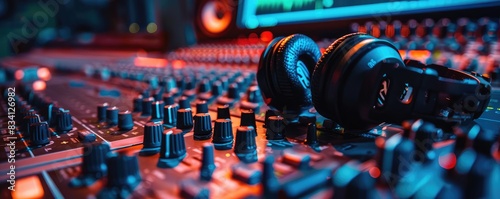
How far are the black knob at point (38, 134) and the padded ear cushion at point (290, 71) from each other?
441mm

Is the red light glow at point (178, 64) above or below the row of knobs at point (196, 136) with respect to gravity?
above

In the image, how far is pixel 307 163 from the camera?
1.46 feet

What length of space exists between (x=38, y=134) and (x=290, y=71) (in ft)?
1.63

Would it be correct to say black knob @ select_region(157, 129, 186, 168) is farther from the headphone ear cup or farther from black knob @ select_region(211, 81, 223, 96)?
black knob @ select_region(211, 81, 223, 96)

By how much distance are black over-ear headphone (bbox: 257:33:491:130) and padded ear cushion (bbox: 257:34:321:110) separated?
0.43 ft

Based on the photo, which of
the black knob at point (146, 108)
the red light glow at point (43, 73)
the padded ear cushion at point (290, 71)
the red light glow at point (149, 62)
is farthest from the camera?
the red light glow at point (149, 62)

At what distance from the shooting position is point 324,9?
5.47 ft

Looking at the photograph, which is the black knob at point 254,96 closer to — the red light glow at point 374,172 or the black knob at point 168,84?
the black knob at point 168,84

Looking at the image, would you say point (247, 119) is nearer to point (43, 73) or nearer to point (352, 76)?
point (352, 76)

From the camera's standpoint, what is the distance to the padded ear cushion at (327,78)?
1.87 feet

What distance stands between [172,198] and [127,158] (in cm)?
9

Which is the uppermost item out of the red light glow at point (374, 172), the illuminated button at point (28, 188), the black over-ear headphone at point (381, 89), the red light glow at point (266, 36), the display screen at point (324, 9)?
the display screen at point (324, 9)

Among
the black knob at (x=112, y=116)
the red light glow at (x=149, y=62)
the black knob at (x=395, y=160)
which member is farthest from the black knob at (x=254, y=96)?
the red light glow at (x=149, y=62)

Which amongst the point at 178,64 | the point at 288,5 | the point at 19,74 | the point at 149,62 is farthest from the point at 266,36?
the point at 19,74
